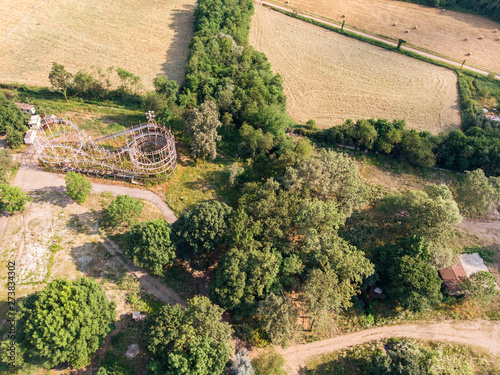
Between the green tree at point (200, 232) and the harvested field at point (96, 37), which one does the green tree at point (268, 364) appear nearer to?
the green tree at point (200, 232)

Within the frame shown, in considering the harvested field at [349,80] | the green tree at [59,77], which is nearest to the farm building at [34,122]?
the green tree at [59,77]

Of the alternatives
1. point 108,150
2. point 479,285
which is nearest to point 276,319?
point 479,285

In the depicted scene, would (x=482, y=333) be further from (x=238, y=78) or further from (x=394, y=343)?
(x=238, y=78)

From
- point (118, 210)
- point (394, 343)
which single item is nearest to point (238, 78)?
point (118, 210)

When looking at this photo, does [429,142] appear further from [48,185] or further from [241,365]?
[48,185]

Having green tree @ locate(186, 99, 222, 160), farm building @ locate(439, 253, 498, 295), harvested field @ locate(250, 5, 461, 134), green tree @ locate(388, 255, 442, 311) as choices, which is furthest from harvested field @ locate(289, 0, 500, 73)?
green tree @ locate(388, 255, 442, 311)
